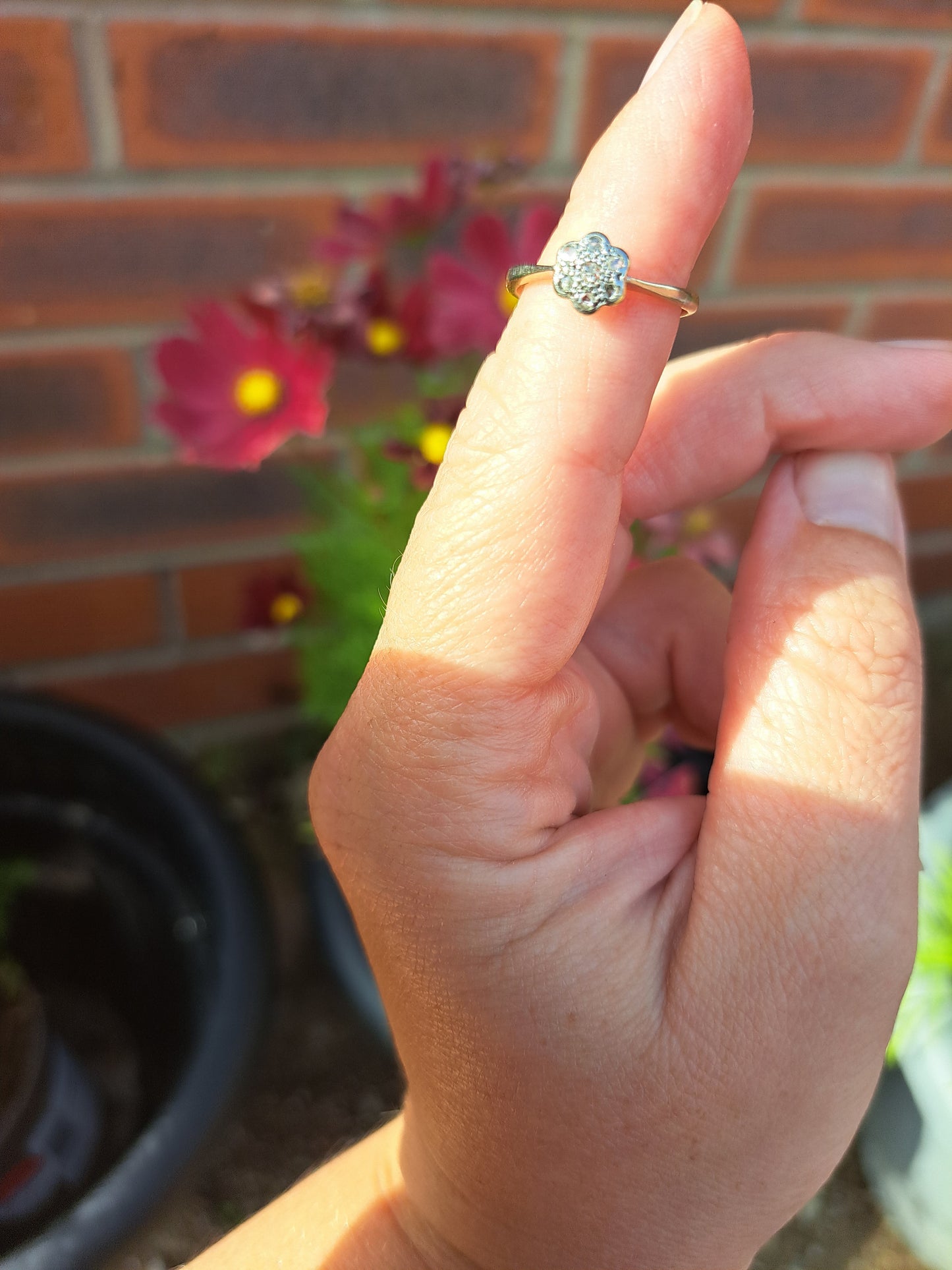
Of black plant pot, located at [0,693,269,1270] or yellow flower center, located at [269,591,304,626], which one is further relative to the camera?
yellow flower center, located at [269,591,304,626]

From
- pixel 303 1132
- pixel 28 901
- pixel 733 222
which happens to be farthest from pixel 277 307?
pixel 303 1132

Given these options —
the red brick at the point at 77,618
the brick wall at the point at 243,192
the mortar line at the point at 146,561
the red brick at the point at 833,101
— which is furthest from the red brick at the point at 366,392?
the red brick at the point at 833,101

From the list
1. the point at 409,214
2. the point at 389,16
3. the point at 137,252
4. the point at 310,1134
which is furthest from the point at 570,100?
the point at 310,1134

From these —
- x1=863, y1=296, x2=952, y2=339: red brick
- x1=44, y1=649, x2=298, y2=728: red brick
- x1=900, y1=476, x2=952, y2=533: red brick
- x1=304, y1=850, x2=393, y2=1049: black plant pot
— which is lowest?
x1=304, y1=850, x2=393, y2=1049: black plant pot

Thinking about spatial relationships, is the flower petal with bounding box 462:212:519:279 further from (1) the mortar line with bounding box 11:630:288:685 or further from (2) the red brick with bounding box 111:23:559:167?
(1) the mortar line with bounding box 11:630:288:685

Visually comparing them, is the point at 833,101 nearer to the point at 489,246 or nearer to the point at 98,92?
the point at 489,246

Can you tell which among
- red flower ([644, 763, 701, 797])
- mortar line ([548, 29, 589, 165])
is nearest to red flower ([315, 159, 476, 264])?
mortar line ([548, 29, 589, 165])

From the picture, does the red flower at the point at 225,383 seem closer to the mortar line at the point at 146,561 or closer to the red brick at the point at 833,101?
the mortar line at the point at 146,561
